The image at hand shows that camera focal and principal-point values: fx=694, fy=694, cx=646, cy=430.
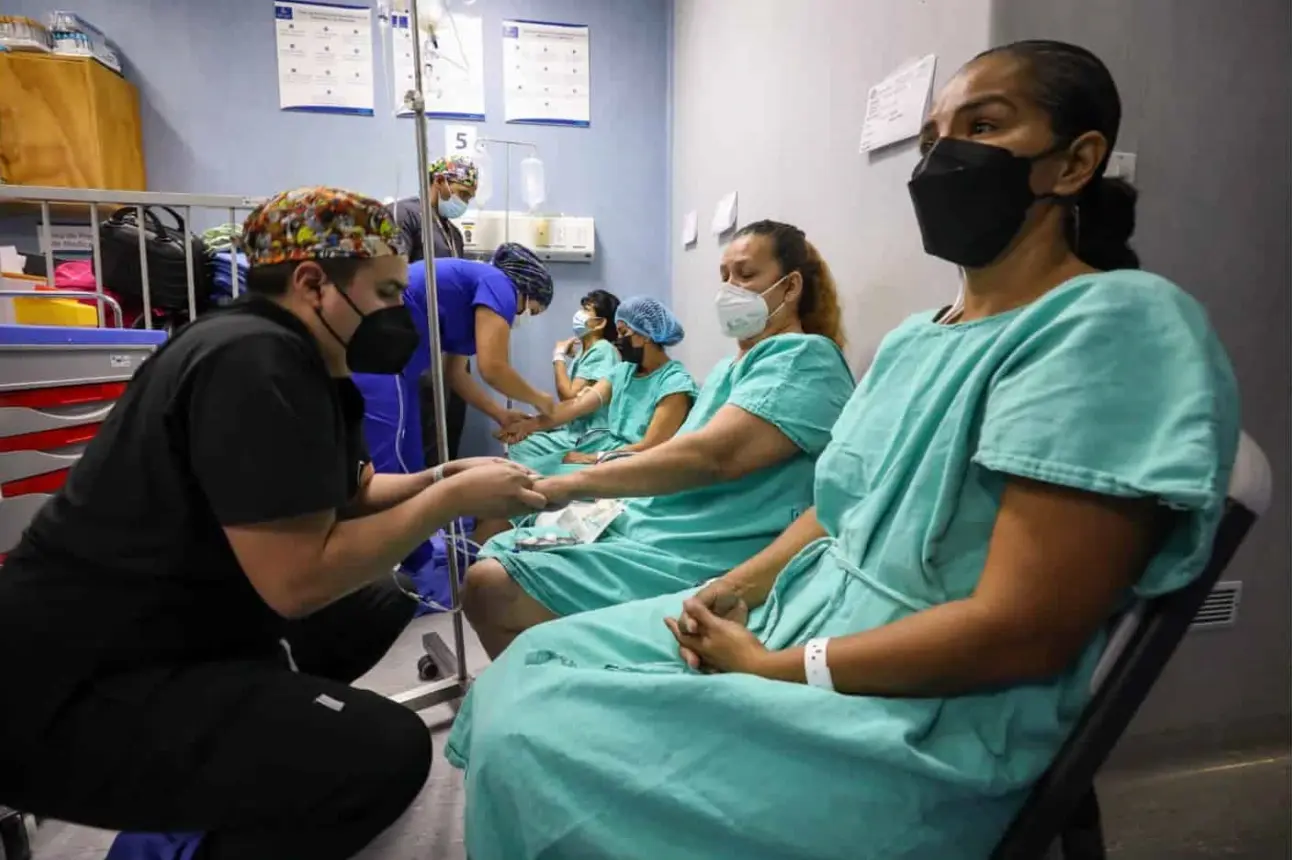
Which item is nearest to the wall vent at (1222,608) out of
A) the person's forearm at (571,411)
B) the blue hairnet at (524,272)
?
the person's forearm at (571,411)

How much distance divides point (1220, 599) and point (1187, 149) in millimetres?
779

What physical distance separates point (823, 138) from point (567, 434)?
1269 mm

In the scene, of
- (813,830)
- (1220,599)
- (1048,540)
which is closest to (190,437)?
(813,830)

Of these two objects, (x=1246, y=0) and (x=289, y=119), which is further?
(x=289, y=119)

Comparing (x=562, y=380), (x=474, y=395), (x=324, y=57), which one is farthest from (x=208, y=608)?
(x=324, y=57)

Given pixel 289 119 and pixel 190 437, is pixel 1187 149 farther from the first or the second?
pixel 289 119

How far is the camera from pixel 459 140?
116 inches

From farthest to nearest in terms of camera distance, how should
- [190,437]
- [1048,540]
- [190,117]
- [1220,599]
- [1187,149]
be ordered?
[190,117] → [1220,599] → [1187,149] → [190,437] → [1048,540]

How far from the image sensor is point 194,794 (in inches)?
31.4

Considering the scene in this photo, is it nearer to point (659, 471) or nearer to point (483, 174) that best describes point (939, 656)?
point (659, 471)

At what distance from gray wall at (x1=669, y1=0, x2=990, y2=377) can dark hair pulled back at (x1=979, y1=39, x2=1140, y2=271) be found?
1.15 ft

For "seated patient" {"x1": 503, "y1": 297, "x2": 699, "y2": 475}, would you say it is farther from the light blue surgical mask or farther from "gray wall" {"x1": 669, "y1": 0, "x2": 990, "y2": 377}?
the light blue surgical mask

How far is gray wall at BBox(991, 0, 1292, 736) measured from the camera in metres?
1.09

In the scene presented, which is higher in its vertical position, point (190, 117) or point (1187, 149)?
point (190, 117)
